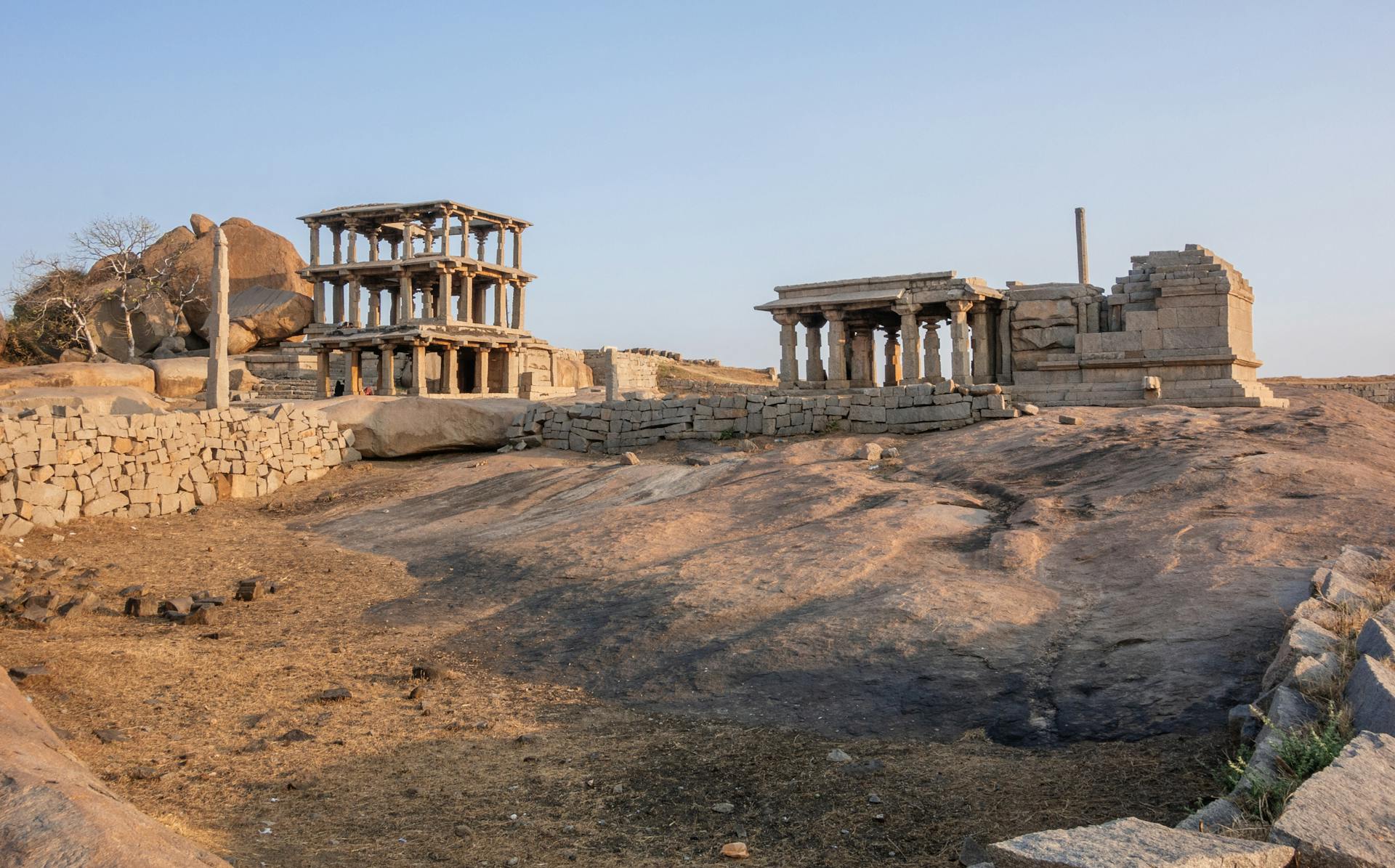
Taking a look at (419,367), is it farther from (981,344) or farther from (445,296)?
(981,344)

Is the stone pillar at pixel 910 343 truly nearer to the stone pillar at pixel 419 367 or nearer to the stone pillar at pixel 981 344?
the stone pillar at pixel 981 344

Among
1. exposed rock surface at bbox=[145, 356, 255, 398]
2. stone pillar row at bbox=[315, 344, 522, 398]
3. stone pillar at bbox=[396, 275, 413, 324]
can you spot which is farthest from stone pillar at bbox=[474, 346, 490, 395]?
exposed rock surface at bbox=[145, 356, 255, 398]

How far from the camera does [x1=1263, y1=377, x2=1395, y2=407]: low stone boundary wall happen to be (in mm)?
26047

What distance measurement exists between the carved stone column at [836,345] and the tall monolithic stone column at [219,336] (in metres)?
13.0

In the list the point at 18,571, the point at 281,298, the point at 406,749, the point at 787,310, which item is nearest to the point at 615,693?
the point at 406,749

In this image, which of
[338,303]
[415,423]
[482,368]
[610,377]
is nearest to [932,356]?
[610,377]

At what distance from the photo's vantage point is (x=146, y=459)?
52.0 feet

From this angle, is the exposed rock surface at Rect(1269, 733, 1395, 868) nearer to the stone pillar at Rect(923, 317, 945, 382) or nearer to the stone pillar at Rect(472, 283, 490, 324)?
the stone pillar at Rect(923, 317, 945, 382)

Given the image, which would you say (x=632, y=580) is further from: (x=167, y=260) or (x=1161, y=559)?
(x=167, y=260)

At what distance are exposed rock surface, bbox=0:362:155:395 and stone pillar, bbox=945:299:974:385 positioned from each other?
801 inches

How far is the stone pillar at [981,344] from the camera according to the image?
2297cm

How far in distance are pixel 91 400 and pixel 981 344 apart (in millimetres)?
17873

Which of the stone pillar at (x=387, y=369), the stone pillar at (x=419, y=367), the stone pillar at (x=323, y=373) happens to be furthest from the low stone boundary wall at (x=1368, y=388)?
the stone pillar at (x=323, y=373)

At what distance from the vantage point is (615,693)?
7016 mm
